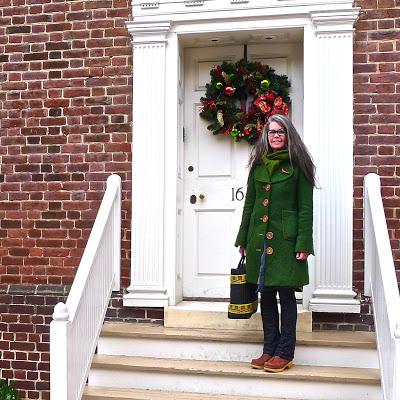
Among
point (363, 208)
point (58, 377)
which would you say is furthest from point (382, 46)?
point (58, 377)

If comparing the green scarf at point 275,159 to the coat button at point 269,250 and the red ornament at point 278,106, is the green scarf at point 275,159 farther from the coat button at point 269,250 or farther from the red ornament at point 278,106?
the red ornament at point 278,106

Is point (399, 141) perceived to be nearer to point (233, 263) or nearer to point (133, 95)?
point (233, 263)

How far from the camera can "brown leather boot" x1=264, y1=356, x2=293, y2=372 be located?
386 cm

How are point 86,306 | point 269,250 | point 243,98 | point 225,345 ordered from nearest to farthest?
point 269,250 → point 86,306 → point 225,345 → point 243,98

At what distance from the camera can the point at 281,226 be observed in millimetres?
3865

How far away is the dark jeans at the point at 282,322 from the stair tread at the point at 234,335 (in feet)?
0.74

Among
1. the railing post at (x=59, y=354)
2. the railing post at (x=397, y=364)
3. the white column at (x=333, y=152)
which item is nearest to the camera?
the railing post at (x=397, y=364)

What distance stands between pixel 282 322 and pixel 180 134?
1.89m

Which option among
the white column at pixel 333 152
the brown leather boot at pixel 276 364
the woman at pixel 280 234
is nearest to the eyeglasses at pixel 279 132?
the woman at pixel 280 234

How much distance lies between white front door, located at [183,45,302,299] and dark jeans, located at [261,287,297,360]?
1087 mm

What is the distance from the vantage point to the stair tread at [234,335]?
412cm

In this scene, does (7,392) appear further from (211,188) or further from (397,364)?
(397,364)

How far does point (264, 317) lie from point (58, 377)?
138 cm

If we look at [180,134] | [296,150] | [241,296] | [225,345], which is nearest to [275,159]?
[296,150]
